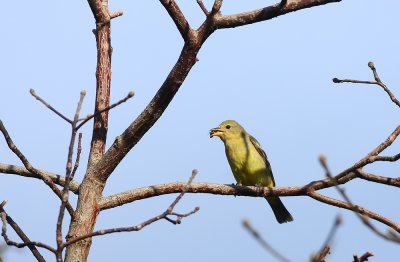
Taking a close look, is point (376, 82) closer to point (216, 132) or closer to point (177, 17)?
point (177, 17)

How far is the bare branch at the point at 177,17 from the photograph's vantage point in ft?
15.3

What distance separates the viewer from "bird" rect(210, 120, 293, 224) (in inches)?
334

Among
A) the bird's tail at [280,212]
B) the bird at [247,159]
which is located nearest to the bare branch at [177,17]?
the bird at [247,159]

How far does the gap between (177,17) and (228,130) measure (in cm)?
458

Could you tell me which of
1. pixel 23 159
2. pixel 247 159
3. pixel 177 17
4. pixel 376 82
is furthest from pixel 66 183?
pixel 247 159

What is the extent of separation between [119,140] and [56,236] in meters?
1.95

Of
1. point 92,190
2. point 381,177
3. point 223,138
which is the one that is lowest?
point 381,177

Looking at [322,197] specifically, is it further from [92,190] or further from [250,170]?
[250,170]

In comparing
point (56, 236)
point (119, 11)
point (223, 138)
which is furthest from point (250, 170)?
point (56, 236)

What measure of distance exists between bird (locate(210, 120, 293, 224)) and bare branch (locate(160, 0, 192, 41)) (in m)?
Result: 4.00

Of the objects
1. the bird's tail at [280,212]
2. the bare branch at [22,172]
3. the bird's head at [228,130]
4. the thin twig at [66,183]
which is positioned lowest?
the thin twig at [66,183]

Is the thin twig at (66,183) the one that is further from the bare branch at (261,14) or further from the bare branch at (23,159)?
the bare branch at (261,14)

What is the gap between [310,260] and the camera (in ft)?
5.99

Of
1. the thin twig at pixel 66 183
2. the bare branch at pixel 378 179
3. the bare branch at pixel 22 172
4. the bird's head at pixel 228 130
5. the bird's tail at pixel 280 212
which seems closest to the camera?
the thin twig at pixel 66 183
